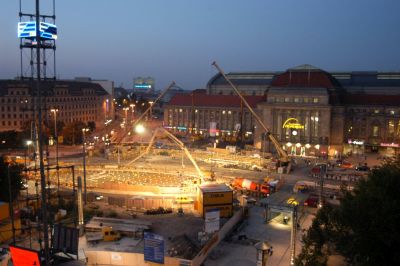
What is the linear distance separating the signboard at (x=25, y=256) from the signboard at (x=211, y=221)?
14.0 m

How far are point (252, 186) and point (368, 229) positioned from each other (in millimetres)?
26438

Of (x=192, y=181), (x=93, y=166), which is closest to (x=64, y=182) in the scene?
(x=93, y=166)

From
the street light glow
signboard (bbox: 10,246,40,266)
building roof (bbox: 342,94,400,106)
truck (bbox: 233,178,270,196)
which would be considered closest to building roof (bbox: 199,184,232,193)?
truck (bbox: 233,178,270,196)

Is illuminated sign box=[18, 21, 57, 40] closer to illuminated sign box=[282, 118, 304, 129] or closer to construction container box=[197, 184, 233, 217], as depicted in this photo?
construction container box=[197, 184, 233, 217]

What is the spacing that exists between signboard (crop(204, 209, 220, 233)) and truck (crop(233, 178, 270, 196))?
1757cm

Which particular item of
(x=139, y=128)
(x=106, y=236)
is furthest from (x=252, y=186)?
(x=139, y=128)

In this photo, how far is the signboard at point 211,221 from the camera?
31316 millimetres

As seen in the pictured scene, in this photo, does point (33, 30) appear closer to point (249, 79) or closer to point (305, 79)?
point (305, 79)

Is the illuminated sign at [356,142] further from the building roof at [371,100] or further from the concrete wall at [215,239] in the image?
the concrete wall at [215,239]

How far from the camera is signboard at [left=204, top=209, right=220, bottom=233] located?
103 feet

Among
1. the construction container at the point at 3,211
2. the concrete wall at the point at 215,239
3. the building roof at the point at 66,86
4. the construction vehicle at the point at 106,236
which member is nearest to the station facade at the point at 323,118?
the concrete wall at the point at 215,239

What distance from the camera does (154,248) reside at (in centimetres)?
2562

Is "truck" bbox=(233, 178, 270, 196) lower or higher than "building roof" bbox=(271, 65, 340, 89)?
lower

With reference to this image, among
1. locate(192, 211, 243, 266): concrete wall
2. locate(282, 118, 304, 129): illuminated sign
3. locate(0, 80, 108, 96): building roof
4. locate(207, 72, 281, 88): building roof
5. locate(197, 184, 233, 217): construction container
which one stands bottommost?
locate(192, 211, 243, 266): concrete wall
